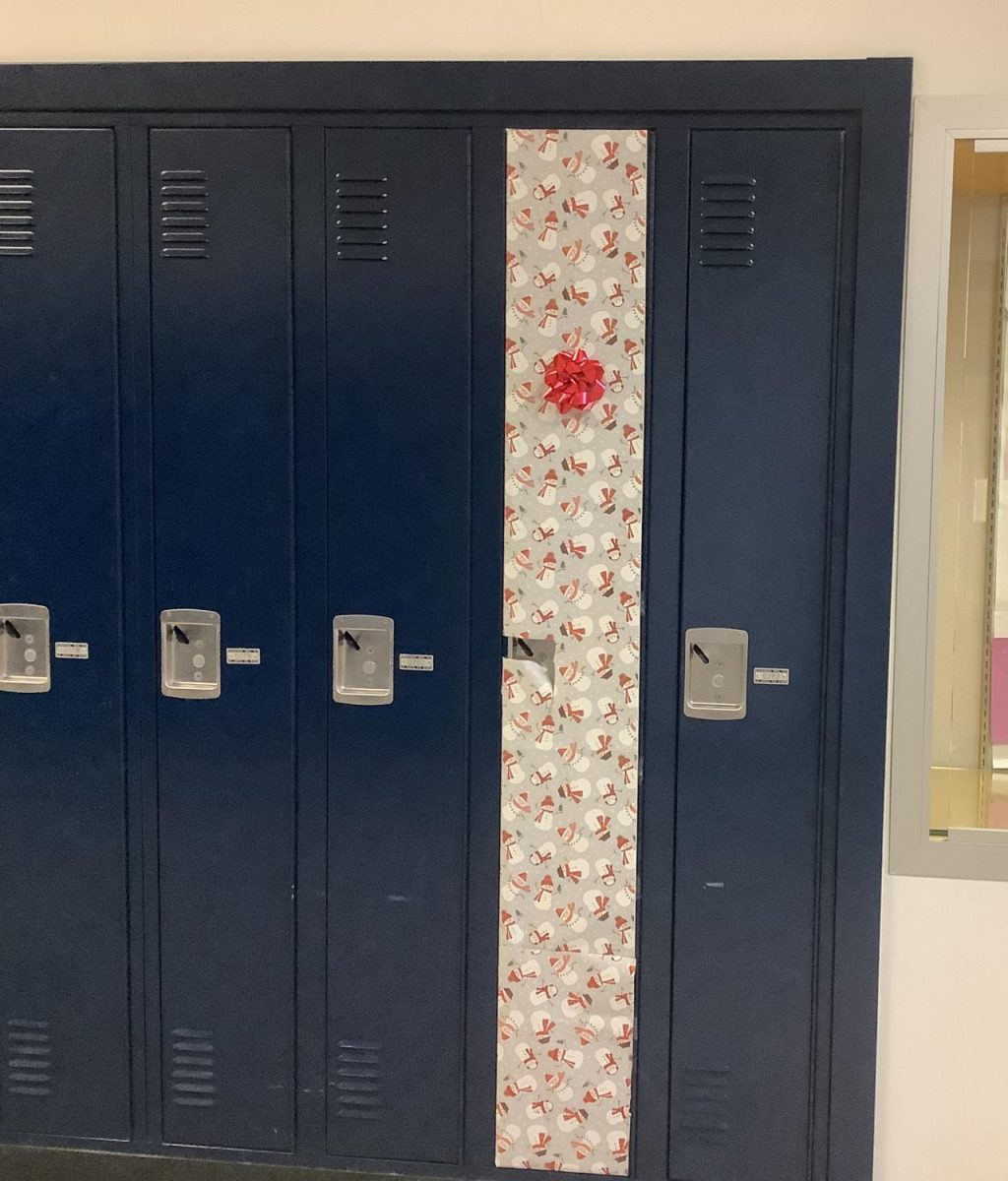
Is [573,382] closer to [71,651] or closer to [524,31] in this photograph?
[524,31]

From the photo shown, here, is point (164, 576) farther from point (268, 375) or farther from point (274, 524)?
point (268, 375)

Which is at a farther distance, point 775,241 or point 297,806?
point 297,806

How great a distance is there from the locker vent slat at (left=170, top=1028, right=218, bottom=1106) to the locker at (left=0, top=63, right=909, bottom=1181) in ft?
0.03

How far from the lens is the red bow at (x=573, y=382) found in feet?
8.03

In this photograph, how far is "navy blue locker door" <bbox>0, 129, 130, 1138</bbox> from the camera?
8.47 ft

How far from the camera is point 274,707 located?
8.55 feet

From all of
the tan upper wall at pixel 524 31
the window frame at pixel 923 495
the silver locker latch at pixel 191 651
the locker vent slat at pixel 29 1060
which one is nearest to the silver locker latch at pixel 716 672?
the window frame at pixel 923 495

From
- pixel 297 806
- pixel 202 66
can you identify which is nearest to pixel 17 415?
pixel 202 66

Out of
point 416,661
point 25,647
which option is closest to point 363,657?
point 416,661

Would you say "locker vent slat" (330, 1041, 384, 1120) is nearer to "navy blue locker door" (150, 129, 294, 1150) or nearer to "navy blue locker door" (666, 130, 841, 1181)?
"navy blue locker door" (150, 129, 294, 1150)

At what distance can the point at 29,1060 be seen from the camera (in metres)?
2.73

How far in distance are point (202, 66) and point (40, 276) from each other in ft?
1.96

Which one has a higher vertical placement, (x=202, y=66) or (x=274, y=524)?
(x=202, y=66)

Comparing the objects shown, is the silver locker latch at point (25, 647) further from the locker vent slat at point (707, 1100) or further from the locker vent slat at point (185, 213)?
the locker vent slat at point (707, 1100)
